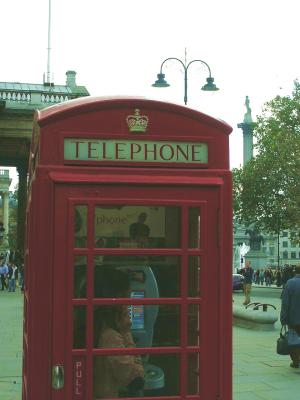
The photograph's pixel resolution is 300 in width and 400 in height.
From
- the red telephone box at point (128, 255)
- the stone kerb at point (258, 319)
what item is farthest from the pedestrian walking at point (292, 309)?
the red telephone box at point (128, 255)

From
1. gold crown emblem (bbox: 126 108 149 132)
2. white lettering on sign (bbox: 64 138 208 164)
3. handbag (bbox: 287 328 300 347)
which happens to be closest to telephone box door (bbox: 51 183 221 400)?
white lettering on sign (bbox: 64 138 208 164)

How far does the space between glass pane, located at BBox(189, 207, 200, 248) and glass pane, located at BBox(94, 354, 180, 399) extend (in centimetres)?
63

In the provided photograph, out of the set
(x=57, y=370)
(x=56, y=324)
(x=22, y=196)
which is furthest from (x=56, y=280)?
(x=22, y=196)

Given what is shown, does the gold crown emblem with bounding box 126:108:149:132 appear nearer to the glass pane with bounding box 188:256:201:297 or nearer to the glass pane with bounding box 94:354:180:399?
the glass pane with bounding box 188:256:201:297

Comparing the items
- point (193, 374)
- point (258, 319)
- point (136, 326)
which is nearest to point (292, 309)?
point (258, 319)

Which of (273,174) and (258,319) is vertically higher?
(273,174)

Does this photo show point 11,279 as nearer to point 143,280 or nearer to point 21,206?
point 21,206

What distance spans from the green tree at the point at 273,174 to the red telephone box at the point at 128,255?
35.1 metres

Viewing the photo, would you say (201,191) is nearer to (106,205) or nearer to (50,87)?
(106,205)

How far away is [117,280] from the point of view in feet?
12.0

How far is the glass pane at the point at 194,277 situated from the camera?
3703 millimetres

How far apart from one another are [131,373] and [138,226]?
805mm

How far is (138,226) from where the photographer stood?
3760 mm

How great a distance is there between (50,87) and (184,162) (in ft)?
124
